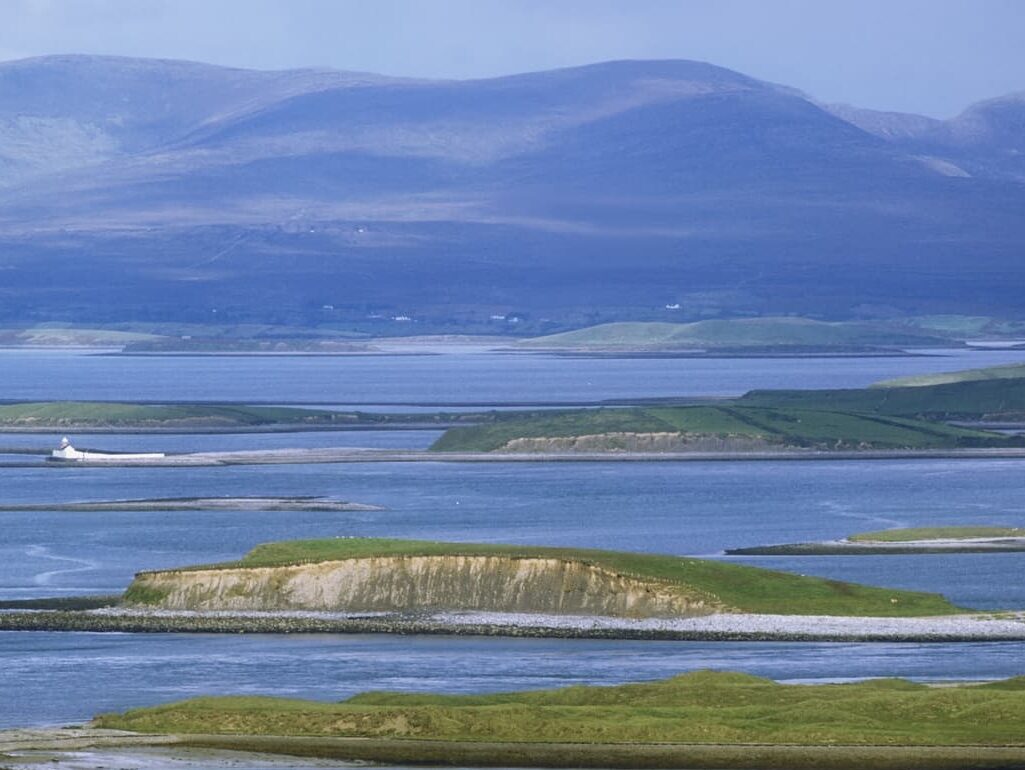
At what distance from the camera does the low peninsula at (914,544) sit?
83.4 meters

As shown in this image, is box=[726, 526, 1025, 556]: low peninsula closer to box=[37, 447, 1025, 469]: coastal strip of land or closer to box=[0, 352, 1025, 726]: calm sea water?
box=[0, 352, 1025, 726]: calm sea water

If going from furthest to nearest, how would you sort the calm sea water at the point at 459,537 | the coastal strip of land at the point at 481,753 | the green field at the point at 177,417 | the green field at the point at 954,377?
1. the green field at the point at 954,377
2. the green field at the point at 177,417
3. the calm sea water at the point at 459,537
4. the coastal strip of land at the point at 481,753

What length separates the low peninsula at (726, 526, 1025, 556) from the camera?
8338 cm

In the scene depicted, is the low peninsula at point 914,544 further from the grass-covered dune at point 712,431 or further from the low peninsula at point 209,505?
the grass-covered dune at point 712,431

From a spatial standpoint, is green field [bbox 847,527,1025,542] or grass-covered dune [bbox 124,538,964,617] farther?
green field [bbox 847,527,1025,542]

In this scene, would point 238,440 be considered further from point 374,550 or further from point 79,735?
point 79,735

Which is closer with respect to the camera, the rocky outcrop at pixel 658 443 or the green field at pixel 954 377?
the rocky outcrop at pixel 658 443

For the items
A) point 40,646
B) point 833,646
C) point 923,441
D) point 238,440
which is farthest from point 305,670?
point 238,440

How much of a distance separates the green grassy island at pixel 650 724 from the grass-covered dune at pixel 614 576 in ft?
51.9

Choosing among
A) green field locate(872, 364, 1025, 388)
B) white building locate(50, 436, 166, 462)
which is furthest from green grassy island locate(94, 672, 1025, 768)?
green field locate(872, 364, 1025, 388)

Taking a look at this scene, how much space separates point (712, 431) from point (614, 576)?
76.9 meters

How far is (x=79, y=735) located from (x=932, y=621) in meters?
24.5

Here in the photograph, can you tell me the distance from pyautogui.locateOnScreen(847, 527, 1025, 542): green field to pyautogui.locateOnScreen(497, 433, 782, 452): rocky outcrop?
5334cm

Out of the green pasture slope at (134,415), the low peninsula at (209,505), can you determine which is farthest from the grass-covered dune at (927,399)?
the low peninsula at (209,505)
